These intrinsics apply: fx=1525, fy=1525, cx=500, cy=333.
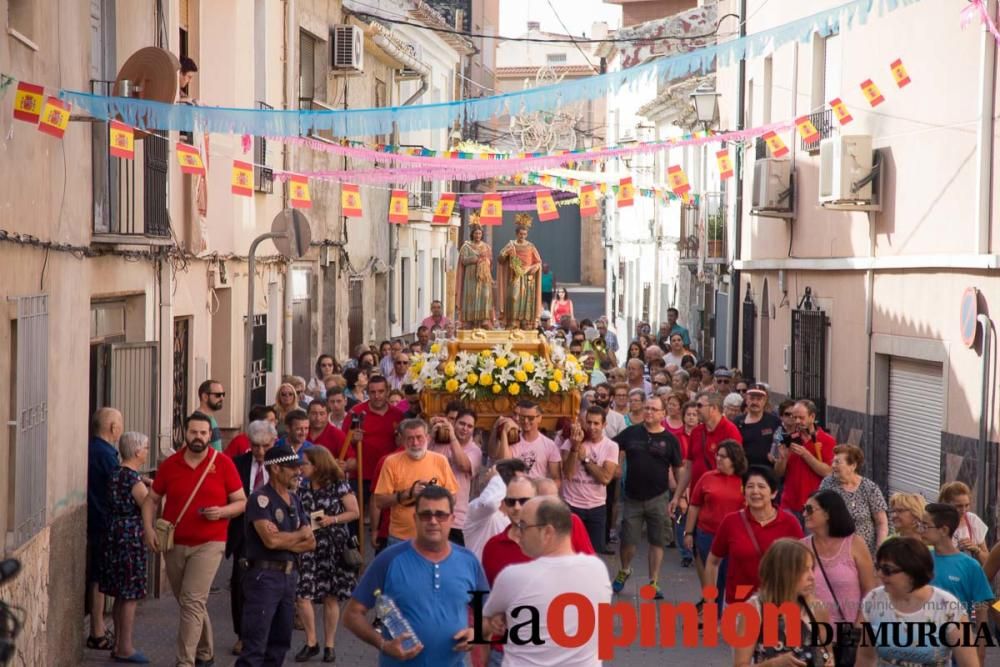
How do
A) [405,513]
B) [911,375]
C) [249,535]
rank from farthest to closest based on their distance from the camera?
[911,375] < [405,513] < [249,535]

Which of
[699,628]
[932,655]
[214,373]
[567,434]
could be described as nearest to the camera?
[932,655]

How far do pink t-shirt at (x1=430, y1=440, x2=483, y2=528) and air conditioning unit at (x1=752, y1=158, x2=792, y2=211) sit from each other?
9539 millimetres

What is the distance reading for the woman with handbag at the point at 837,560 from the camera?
7598 mm

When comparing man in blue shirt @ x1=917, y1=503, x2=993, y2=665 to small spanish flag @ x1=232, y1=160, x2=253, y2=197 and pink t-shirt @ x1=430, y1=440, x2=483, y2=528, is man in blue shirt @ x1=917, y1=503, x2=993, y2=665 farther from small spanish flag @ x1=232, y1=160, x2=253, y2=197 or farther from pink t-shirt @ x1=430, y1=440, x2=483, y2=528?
small spanish flag @ x1=232, y1=160, x2=253, y2=197

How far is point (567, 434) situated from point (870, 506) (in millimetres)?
3661

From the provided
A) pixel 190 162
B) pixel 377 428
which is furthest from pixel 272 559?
pixel 190 162

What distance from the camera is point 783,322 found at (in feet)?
69.4

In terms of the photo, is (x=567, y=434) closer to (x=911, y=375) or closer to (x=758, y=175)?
(x=911, y=375)

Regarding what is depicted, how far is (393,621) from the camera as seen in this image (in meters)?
6.42

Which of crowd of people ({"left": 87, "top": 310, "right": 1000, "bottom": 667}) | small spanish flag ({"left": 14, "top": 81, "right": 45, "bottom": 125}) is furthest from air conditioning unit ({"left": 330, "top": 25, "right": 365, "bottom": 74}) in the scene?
small spanish flag ({"left": 14, "top": 81, "right": 45, "bottom": 125})

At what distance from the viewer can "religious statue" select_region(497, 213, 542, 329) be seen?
1684cm

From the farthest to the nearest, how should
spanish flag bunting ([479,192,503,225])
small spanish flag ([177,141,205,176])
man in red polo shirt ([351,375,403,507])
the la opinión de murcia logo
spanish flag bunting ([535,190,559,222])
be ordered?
spanish flag bunting ([535,190,559,222])
spanish flag bunting ([479,192,503,225])
man in red polo shirt ([351,375,403,507])
small spanish flag ([177,141,205,176])
the la opinión de murcia logo

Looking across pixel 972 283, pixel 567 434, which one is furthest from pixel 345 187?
pixel 972 283

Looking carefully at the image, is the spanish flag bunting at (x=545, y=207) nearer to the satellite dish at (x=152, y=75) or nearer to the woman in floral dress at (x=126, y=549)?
the satellite dish at (x=152, y=75)
